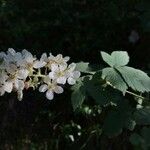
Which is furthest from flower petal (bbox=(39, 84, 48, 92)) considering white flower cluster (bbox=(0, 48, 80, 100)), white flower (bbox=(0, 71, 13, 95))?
white flower (bbox=(0, 71, 13, 95))

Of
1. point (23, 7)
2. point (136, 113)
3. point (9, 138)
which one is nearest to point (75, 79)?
point (136, 113)

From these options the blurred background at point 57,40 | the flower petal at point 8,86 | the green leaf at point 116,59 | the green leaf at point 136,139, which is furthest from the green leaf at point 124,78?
the blurred background at point 57,40

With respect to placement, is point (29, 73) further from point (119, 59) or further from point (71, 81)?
point (119, 59)

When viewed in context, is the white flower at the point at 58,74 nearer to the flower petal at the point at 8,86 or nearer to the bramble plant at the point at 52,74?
the bramble plant at the point at 52,74

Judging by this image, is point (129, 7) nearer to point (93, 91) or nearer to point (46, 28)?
point (46, 28)

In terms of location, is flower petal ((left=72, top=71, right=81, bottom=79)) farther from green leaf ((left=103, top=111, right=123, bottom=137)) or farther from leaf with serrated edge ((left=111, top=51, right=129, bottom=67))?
green leaf ((left=103, top=111, right=123, bottom=137))

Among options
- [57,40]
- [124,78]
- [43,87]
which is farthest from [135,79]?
[57,40]
